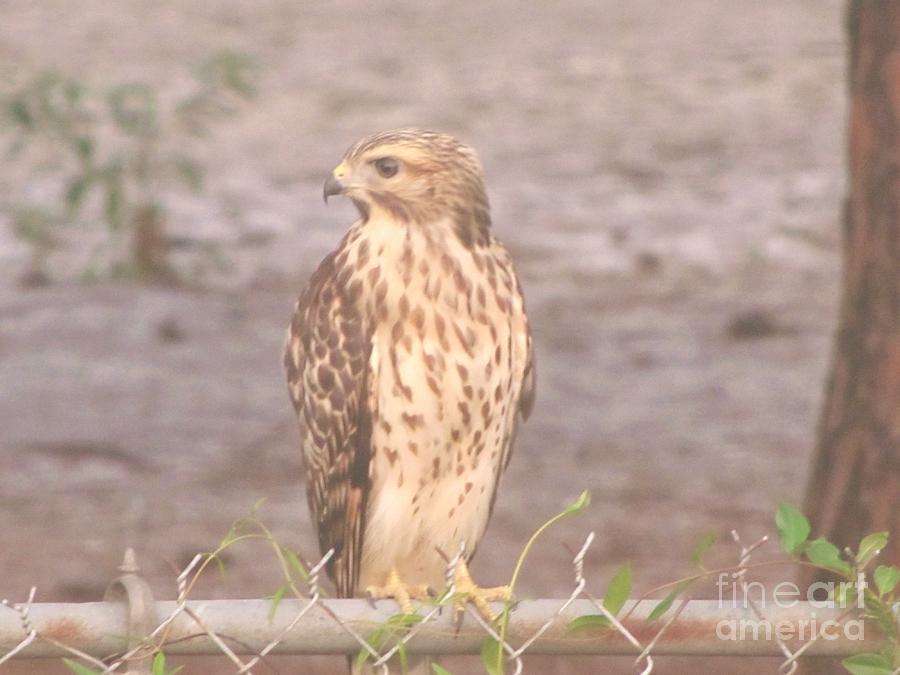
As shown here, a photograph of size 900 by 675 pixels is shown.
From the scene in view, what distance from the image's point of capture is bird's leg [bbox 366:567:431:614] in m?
3.88

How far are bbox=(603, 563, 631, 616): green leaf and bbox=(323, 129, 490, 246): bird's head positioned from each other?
1.38 m

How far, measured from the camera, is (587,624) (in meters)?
2.75

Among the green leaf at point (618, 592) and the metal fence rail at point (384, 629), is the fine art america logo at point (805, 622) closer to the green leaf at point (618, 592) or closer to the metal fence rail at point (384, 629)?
the metal fence rail at point (384, 629)

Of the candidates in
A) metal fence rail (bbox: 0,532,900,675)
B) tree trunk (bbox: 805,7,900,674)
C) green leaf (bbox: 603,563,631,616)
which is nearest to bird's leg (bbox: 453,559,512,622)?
metal fence rail (bbox: 0,532,900,675)

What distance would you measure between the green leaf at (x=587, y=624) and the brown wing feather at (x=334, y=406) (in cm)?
127

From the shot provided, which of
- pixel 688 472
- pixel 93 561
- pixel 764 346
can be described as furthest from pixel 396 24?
pixel 93 561

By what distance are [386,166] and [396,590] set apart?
82cm

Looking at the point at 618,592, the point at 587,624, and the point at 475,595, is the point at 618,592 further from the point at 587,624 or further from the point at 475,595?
the point at 475,595

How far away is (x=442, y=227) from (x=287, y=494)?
10.8 feet

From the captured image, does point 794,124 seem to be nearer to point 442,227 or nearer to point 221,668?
point 221,668

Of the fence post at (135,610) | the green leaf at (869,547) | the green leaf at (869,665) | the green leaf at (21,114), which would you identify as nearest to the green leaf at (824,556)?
the green leaf at (869,547)

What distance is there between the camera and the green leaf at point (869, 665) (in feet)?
9.22

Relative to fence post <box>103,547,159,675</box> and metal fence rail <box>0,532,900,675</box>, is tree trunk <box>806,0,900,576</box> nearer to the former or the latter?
metal fence rail <box>0,532,900,675</box>

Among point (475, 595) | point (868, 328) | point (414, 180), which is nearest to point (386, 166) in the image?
point (414, 180)
